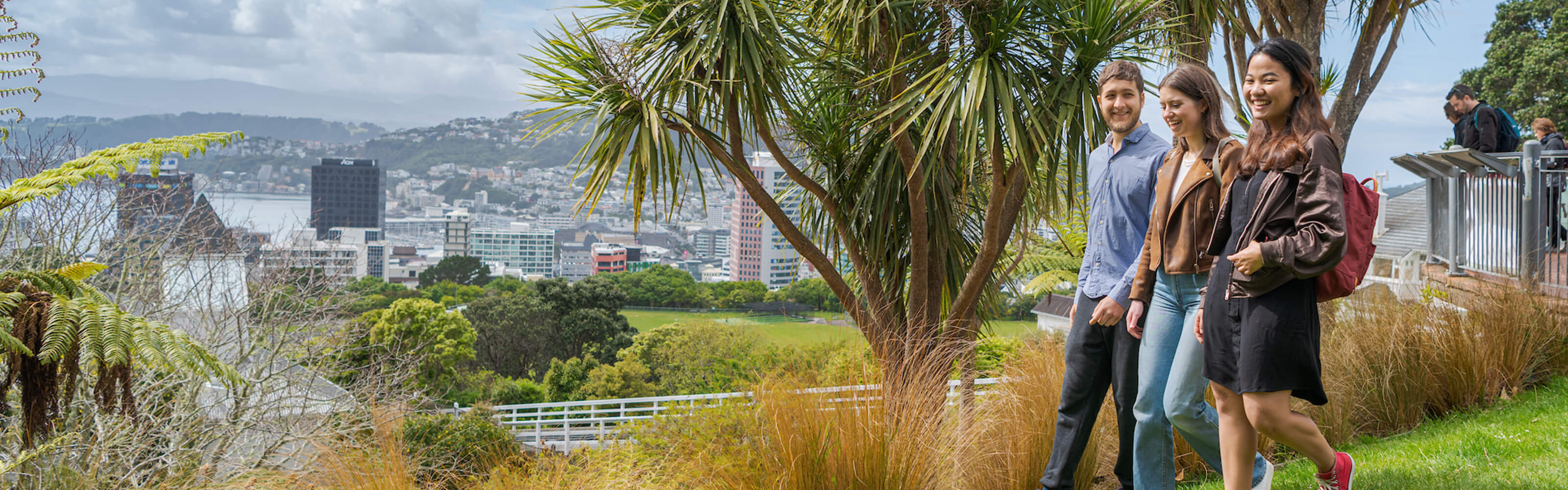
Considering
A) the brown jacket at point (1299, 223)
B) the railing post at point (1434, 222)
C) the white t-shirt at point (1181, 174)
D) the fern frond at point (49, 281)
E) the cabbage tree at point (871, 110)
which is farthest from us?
the railing post at point (1434, 222)

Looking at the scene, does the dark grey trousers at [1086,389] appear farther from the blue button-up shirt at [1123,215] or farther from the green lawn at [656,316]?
the green lawn at [656,316]

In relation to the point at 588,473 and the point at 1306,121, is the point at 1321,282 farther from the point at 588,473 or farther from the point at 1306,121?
the point at 588,473

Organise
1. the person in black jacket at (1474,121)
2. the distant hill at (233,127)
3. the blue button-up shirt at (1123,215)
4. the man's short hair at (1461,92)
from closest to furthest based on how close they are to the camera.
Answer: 1. the blue button-up shirt at (1123,215)
2. the person in black jacket at (1474,121)
3. the man's short hair at (1461,92)
4. the distant hill at (233,127)

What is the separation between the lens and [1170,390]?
162 cm

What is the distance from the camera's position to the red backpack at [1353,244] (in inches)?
54.0

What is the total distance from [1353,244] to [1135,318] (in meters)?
0.42

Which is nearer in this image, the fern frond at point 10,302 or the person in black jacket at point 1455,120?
the fern frond at point 10,302

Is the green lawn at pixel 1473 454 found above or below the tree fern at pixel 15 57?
below

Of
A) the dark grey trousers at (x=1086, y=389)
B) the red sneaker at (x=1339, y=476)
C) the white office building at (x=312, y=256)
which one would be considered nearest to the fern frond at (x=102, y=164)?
the dark grey trousers at (x=1086, y=389)

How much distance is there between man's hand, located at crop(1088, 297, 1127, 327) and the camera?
5.69 feet

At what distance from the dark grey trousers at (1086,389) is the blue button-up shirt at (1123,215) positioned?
0.06 metres

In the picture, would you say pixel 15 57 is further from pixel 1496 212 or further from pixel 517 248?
pixel 517 248

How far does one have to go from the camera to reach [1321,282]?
1398 millimetres

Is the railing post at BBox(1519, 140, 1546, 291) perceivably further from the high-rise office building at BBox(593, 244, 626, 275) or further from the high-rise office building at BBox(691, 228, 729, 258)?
the high-rise office building at BBox(691, 228, 729, 258)
